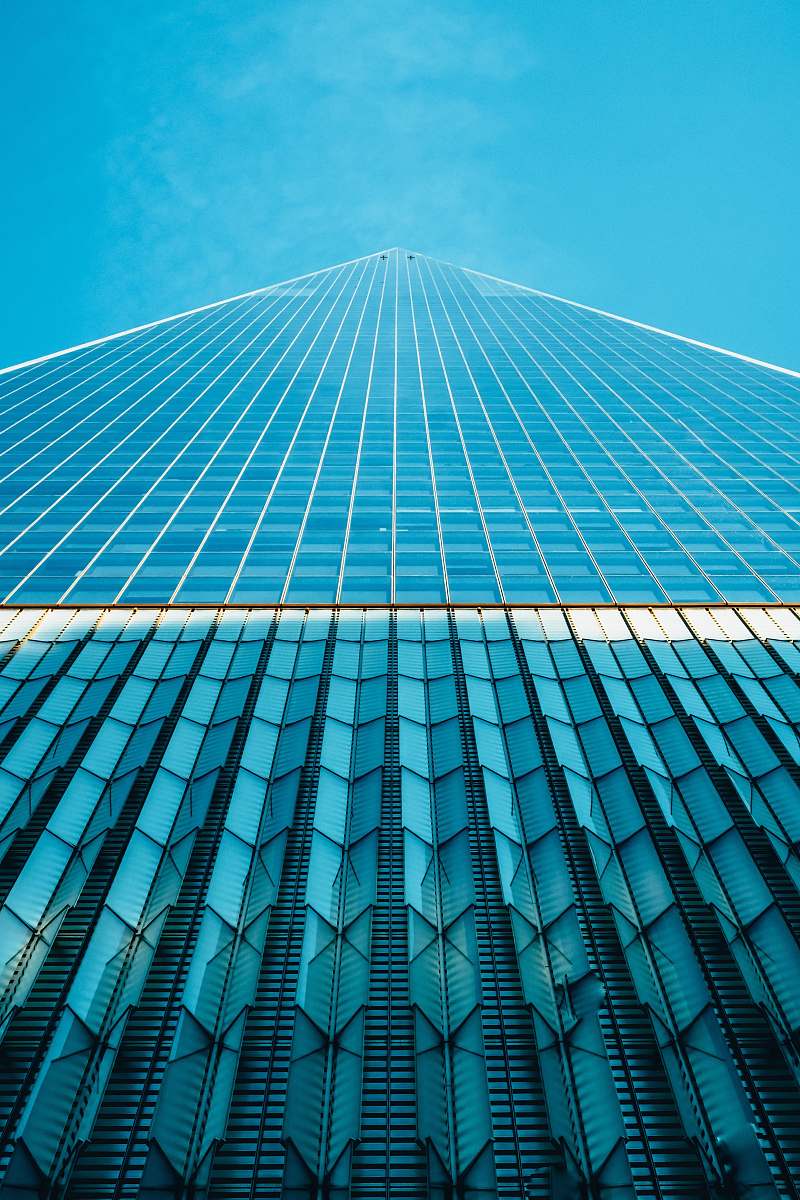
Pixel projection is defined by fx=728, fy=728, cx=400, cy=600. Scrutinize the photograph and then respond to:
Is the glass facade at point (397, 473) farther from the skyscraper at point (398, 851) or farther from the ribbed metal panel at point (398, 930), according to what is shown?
the ribbed metal panel at point (398, 930)

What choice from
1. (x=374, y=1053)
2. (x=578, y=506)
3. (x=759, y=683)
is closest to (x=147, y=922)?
(x=374, y=1053)

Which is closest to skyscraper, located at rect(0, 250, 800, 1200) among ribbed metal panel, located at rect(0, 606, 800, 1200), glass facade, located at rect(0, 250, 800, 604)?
ribbed metal panel, located at rect(0, 606, 800, 1200)

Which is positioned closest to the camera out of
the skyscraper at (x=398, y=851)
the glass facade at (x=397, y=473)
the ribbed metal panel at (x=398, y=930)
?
the ribbed metal panel at (x=398, y=930)

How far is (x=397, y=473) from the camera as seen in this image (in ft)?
117

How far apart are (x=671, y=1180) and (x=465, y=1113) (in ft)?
A: 7.75

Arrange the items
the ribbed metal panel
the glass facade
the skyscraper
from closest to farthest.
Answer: the ribbed metal panel < the skyscraper < the glass facade

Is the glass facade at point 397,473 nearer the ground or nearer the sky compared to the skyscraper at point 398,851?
nearer the sky

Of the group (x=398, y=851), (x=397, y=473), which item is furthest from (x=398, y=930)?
(x=397, y=473)

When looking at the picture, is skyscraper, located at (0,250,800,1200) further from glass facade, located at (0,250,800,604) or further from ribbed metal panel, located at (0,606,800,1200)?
glass facade, located at (0,250,800,604)

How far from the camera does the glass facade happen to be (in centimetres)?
2503

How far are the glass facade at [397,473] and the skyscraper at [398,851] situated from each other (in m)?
0.34

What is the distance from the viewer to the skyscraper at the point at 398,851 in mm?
8586

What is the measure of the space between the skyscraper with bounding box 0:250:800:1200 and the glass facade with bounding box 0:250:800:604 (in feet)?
1.12

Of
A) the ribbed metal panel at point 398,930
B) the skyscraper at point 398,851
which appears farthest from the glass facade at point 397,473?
the ribbed metal panel at point 398,930
